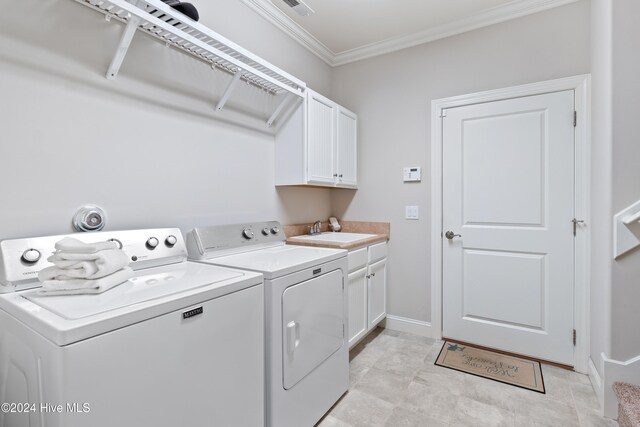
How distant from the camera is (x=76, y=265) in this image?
104 cm

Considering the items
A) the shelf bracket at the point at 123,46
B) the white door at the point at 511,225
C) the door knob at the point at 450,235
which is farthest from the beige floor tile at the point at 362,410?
the shelf bracket at the point at 123,46

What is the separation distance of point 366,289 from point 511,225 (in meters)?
1.23

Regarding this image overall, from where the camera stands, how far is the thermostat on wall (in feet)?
9.10

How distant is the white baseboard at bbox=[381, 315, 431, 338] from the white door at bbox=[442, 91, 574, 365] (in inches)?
6.2

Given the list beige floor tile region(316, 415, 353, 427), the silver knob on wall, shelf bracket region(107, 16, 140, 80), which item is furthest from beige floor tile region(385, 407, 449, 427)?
shelf bracket region(107, 16, 140, 80)

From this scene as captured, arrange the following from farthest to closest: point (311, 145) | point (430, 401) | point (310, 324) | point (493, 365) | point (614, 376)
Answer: point (311, 145) → point (493, 365) → point (430, 401) → point (614, 376) → point (310, 324)

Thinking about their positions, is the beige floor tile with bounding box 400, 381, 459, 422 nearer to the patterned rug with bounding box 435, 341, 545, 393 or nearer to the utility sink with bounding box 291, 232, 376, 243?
the patterned rug with bounding box 435, 341, 545, 393

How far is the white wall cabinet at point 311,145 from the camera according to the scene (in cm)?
236

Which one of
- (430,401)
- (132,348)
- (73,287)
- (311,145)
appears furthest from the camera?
(311,145)

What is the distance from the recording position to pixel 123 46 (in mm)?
1373

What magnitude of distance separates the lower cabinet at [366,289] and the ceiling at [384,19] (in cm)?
186

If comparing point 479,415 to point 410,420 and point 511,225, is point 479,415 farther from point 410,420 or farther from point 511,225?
point 511,225

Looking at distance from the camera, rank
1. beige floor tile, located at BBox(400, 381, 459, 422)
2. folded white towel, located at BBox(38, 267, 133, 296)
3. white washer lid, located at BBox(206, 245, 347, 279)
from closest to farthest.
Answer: folded white towel, located at BBox(38, 267, 133, 296) → white washer lid, located at BBox(206, 245, 347, 279) → beige floor tile, located at BBox(400, 381, 459, 422)

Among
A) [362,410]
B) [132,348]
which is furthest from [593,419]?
[132,348]
